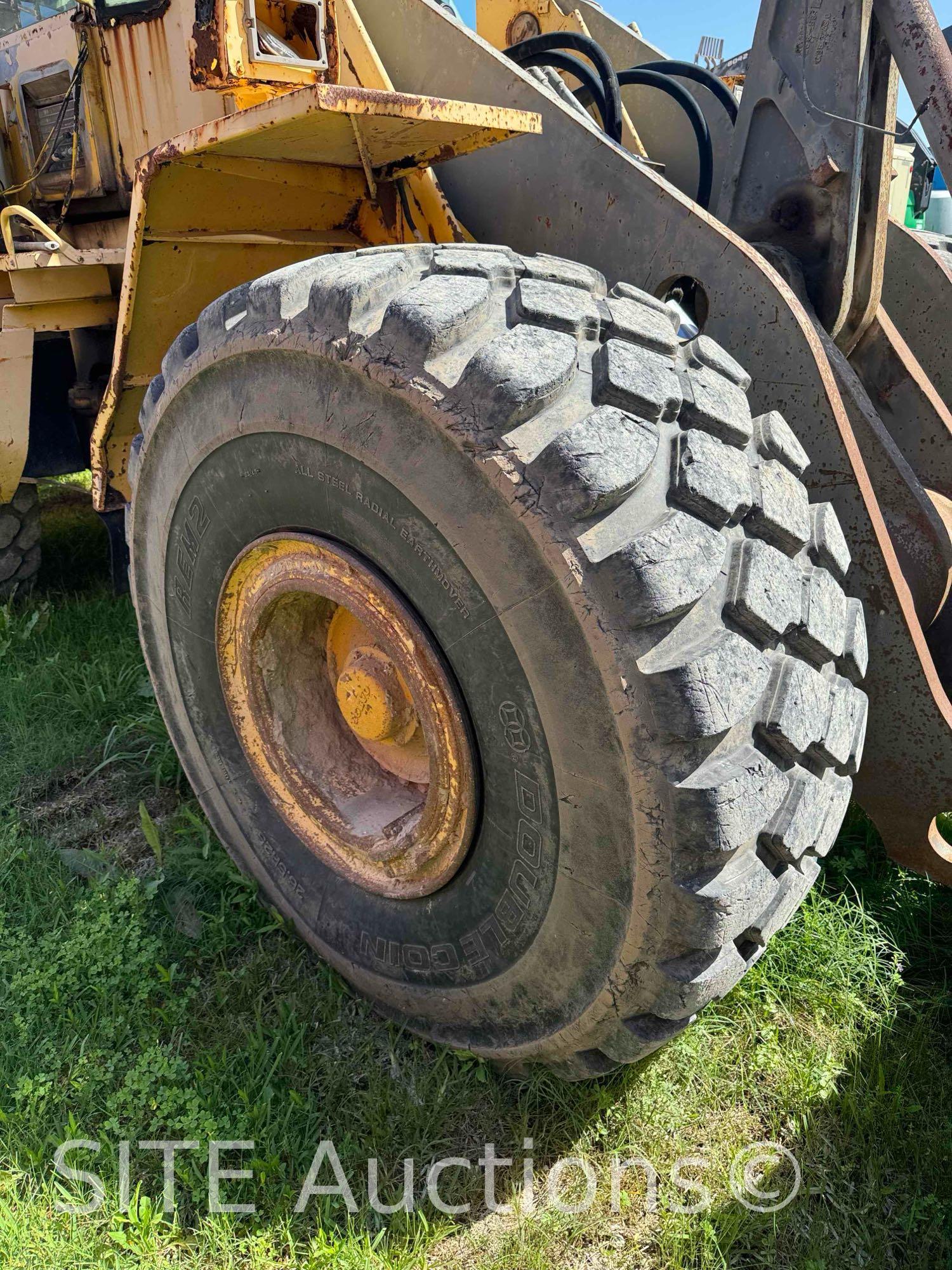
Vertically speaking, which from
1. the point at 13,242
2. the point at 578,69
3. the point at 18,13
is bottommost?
the point at 13,242

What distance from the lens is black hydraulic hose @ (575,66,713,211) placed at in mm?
3006

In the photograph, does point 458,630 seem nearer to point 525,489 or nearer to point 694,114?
point 525,489

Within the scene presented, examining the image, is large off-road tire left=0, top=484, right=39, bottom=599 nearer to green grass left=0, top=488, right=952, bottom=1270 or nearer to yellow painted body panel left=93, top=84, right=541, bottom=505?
yellow painted body panel left=93, top=84, right=541, bottom=505

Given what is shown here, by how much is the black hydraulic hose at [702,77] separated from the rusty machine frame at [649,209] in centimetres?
79

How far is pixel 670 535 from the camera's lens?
4.60ft

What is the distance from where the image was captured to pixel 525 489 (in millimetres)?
1411

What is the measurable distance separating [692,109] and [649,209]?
123 centimetres

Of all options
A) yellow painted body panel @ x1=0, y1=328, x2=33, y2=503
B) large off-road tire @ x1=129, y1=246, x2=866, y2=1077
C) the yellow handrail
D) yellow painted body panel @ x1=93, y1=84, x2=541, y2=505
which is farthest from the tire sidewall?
yellow painted body panel @ x1=0, y1=328, x2=33, y2=503

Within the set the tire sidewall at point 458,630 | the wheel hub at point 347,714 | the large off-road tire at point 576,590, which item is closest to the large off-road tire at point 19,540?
the tire sidewall at point 458,630

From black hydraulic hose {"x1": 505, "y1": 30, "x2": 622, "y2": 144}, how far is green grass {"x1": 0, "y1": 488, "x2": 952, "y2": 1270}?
7.24 feet

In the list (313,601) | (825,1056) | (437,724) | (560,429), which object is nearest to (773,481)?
(560,429)

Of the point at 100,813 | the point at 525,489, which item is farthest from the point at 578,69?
the point at 100,813

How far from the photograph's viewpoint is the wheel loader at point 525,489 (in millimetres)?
1446

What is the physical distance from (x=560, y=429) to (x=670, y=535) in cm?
24
